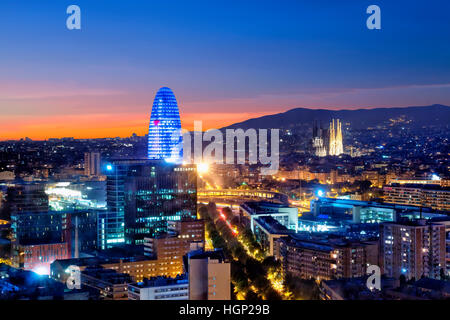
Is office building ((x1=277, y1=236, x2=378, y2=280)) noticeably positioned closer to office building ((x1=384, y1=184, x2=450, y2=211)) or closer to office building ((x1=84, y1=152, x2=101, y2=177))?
office building ((x1=384, y1=184, x2=450, y2=211))

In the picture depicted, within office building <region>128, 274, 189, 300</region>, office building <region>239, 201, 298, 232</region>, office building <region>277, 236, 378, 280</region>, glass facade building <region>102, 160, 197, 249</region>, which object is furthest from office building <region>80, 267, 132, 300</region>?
office building <region>239, 201, 298, 232</region>

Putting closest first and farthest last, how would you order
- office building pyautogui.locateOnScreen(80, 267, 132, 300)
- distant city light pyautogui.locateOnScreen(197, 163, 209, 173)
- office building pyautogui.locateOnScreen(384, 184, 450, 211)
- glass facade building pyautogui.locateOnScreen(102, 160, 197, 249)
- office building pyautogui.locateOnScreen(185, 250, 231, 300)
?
1. office building pyautogui.locateOnScreen(185, 250, 231, 300)
2. office building pyautogui.locateOnScreen(80, 267, 132, 300)
3. glass facade building pyautogui.locateOnScreen(102, 160, 197, 249)
4. office building pyautogui.locateOnScreen(384, 184, 450, 211)
5. distant city light pyautogui.locateOnScreen(197, 163, 209, 173)

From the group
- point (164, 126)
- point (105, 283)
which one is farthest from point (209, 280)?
point (164, 126)

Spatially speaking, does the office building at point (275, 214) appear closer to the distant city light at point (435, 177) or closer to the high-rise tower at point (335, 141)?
the distant city light at point (435, 177)

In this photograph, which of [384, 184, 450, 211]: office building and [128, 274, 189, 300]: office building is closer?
[128, 274, 189, 300]: office building

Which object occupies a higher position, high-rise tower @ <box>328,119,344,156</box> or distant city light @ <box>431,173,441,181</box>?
high-rise tower @ <box>328,119,344,156</box>
